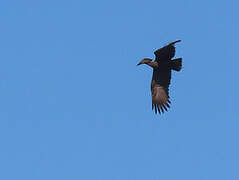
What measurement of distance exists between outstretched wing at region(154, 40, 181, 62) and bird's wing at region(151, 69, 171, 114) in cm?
90

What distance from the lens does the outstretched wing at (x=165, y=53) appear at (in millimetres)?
33969

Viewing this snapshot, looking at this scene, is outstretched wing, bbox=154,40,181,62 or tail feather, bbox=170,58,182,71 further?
tail feather, bbox=170,58,182,71

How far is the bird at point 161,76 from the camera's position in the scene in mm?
34781

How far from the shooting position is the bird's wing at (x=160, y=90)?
35812mm

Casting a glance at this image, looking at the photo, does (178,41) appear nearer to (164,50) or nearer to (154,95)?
(164,50)

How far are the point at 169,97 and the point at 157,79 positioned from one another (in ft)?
2.74

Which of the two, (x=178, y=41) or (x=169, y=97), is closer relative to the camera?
(x=178, y=41)

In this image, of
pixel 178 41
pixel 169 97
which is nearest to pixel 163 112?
pixel 169 97

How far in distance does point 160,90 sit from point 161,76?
58 cm

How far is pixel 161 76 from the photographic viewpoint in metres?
35.8

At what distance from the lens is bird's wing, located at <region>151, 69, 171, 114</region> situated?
117 ft

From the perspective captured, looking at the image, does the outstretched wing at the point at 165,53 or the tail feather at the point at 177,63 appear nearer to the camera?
the outstretched wing at the point at 165,53

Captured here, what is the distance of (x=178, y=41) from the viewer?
33.1m

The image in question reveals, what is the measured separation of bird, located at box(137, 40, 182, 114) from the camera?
34.8 m
